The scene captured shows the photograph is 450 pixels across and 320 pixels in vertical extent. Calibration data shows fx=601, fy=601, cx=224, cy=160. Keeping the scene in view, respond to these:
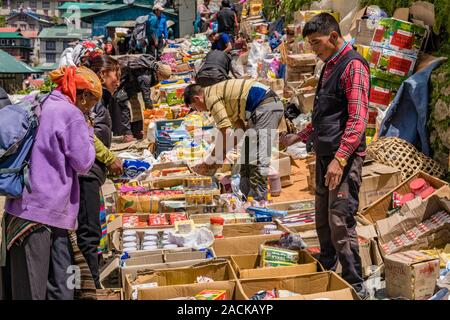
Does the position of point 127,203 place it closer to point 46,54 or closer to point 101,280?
point 101,280

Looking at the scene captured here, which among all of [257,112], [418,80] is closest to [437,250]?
[257,112]

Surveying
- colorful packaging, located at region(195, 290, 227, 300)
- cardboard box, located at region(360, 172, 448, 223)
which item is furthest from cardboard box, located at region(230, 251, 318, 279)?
cardboard box, located at region(360, 172, 448, 223)

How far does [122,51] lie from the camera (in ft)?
52.8

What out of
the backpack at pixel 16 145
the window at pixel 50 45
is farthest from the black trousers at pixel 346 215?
the window at pixel 50 45

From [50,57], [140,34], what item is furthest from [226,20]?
[50,57]

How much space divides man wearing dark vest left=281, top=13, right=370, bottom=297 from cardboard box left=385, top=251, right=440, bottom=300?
8.3 inches

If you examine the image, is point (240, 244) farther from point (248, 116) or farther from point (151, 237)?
point (248, 116)

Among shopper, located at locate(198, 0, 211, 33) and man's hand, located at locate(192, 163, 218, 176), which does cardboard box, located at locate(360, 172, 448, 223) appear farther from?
shopper, located at locate(198, 0, 211, 33)

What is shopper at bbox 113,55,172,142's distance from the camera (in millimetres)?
9516

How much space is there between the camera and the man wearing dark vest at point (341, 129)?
3.66 metres

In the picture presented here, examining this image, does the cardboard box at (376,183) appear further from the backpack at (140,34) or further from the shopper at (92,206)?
the backpack at (140,34)

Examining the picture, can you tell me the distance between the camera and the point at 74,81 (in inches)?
130

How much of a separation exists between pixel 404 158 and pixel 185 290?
3.18 m
